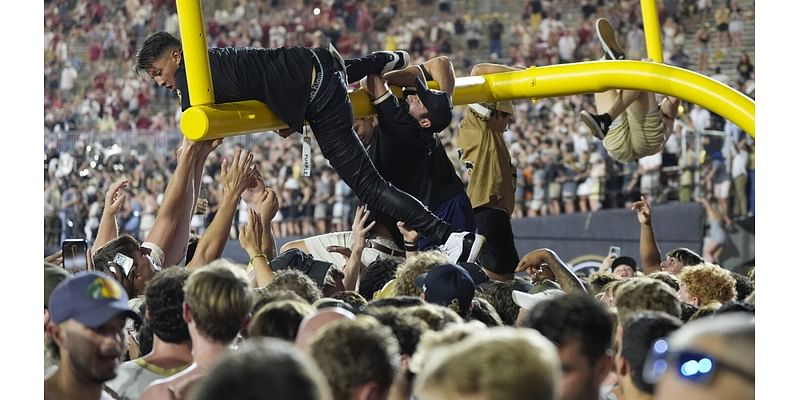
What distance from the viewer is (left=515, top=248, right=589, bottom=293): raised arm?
577 cm

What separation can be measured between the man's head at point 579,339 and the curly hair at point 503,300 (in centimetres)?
149

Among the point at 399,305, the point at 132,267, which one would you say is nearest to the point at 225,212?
the point at 132,267

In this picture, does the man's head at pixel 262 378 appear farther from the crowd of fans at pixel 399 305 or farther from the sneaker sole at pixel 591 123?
the sneaker sole at pixel 591 123

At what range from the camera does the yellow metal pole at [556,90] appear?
13.0 ft

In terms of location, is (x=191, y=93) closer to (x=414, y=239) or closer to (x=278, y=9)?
(x=414, y=239)

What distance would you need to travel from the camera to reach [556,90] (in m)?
5.31

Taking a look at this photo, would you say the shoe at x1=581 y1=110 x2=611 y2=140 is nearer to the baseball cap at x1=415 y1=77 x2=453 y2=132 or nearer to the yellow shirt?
the yellow shirt

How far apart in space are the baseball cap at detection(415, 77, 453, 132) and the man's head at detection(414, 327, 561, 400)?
3199mm

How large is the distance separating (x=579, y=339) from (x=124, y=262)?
Answer: 94.9 inches

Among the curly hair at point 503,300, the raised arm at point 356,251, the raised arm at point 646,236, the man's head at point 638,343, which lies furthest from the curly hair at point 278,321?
the raised arm at point 646,236

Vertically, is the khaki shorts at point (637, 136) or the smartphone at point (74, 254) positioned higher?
the khaki shorts at point (637, 136)
